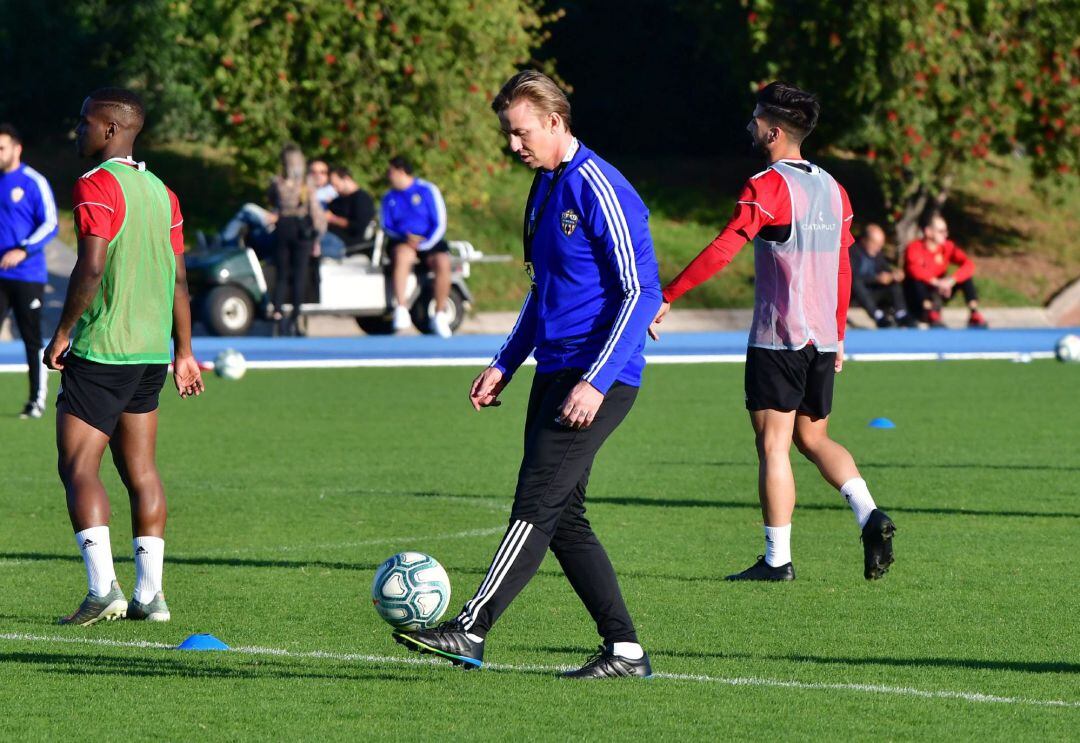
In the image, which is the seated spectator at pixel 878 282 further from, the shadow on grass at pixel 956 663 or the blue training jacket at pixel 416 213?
the shadow on grass at pixel 956 663

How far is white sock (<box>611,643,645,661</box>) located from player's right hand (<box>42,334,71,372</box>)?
7.57 ft

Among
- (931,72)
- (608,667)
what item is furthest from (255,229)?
(608,667)

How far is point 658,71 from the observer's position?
144 ft

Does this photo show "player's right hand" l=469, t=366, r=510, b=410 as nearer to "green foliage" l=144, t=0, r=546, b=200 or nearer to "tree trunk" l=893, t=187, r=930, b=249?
"green foliage" l=144, t=0, r=546, b=200

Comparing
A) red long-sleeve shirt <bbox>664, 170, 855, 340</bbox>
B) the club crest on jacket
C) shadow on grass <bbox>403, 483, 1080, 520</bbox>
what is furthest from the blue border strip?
the club crest on jacket

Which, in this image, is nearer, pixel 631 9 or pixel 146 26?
pixel 146 26

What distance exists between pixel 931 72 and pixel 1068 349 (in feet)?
33.2

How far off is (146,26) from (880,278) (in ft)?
54.9

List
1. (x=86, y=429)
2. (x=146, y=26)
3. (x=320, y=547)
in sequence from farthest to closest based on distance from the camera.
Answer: (x=146, y=26) < (x=320, y=547) < (x=86, y=429)

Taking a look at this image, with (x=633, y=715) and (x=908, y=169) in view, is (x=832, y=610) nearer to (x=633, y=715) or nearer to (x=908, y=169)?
(x=633, y=715)

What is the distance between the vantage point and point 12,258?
45.4ft

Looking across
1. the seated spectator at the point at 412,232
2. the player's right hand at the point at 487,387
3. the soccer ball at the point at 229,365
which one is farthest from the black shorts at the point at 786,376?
the seated spectator at the point at 412,232

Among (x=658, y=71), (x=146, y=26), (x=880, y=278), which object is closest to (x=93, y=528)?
(x=880, y=278)

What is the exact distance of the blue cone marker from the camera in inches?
255
